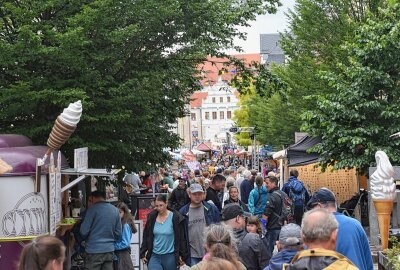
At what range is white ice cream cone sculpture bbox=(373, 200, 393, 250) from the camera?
Result: 11.5 metres

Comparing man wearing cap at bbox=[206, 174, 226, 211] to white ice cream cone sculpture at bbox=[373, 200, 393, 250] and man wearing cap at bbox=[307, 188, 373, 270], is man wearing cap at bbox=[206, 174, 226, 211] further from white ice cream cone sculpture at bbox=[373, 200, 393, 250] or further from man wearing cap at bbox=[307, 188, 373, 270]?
man wearing cap at bbox=[307, 188, 373, 270]

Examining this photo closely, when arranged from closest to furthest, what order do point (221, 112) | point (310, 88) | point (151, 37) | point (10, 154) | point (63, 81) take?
point (10, 154) < point (63, 81) < point (151, 37) < point (310, 88) < point (221, 112)

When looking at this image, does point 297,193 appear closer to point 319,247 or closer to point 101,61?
point 101,61

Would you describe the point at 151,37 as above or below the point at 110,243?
above

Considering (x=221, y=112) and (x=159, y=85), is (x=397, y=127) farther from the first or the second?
(x=221, y=112)

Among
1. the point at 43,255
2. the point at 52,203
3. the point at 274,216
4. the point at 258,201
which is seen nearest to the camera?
the point at 43,255

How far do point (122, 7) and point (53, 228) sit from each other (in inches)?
205

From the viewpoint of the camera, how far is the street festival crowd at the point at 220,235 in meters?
4.89

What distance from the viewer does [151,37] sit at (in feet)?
51.2

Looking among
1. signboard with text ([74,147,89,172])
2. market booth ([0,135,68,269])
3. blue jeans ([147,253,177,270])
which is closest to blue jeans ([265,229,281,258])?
blue jeans ([147,253,177,270])

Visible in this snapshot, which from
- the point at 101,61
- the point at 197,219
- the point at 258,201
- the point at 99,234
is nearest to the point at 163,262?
the point at 197,219

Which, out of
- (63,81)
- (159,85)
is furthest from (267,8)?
(63,81)

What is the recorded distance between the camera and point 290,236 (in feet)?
22.6

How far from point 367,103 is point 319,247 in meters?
14.4
